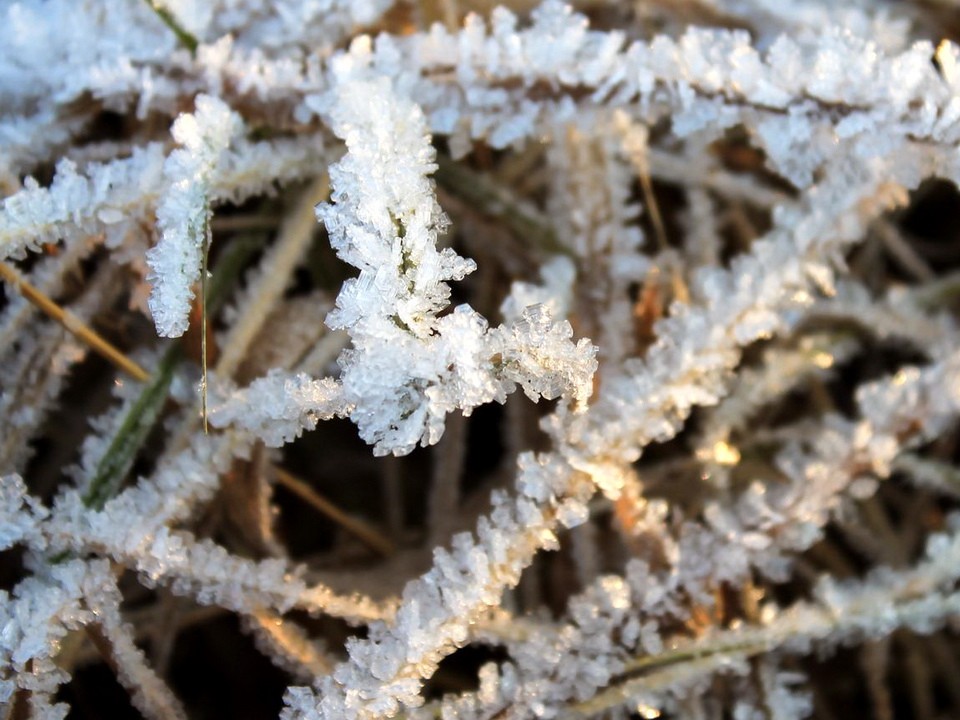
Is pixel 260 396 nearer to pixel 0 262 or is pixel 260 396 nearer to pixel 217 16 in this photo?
pixel 0 262

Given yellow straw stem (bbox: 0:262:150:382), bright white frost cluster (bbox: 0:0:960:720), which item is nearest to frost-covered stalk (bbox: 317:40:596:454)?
bright white frost cluster (bbox: 0:0:960:720)

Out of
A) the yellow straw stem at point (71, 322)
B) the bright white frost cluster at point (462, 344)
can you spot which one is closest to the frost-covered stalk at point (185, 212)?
the bright white frost cluster at point (462, 344)

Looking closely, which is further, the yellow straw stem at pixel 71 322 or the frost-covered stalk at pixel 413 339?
the yellow straw stem at pixel 71 322

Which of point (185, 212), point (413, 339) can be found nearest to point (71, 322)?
point (185, 212)

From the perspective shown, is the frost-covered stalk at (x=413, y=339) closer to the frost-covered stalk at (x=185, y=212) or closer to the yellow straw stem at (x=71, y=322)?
the frost-covered stalk at (x=185, y=212)

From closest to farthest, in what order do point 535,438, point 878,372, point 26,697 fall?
point 26,697
point 535,438
point 878,372

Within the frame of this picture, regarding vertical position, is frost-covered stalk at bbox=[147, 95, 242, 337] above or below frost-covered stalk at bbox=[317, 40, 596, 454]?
above

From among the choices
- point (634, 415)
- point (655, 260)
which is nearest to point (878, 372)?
point (655, 260)

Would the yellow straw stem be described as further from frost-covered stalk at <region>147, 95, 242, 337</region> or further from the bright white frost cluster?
frost-covered stalk at <region>147, 95, 242, 337</region>

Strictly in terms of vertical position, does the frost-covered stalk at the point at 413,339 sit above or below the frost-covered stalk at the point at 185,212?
below
